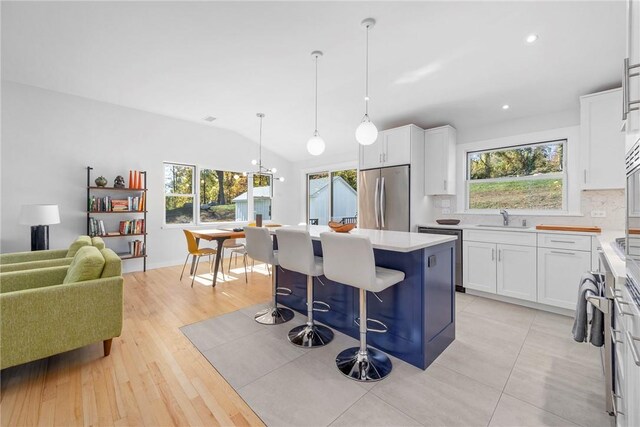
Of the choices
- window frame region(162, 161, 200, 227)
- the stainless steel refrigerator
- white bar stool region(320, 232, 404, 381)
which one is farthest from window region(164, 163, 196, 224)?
white bar stool region(320, 232, 404, 381)

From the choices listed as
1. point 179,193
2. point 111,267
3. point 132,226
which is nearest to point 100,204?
point 132,226

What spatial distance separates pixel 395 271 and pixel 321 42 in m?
2.36

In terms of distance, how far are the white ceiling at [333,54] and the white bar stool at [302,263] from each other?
1981 mm

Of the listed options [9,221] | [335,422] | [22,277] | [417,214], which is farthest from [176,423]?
[9,221]

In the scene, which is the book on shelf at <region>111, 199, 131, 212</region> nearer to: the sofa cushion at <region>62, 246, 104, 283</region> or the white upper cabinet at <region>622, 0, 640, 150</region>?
the sofa cushion at <region>62, 246, 104, 283</region>

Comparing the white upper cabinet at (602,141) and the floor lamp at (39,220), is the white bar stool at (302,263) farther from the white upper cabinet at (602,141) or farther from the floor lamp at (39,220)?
the floor lamp at (39,220)

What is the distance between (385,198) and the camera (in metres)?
4.10

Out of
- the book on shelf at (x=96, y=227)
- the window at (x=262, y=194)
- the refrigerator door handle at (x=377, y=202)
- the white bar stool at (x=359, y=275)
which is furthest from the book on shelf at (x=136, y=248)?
the white bar stool at (x=359, y=275)

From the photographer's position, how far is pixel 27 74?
3.51 meters

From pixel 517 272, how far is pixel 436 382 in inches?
80.2

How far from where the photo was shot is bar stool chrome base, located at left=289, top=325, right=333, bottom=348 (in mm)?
2277

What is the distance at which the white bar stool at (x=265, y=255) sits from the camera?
8.41 feet

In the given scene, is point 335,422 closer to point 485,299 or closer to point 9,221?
point 485,299

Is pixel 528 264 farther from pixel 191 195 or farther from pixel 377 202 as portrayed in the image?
pixel 191 195
